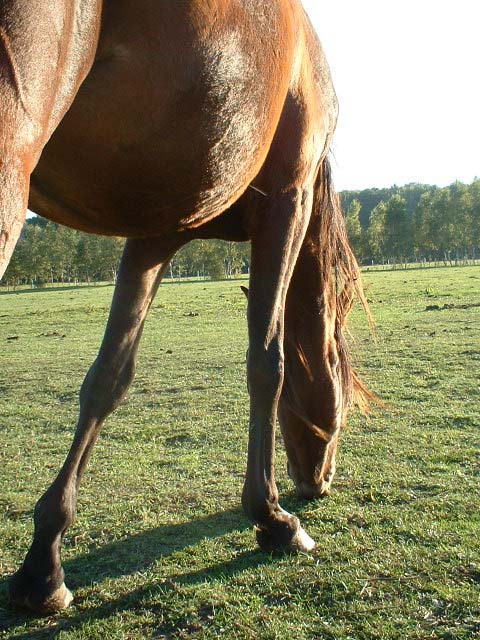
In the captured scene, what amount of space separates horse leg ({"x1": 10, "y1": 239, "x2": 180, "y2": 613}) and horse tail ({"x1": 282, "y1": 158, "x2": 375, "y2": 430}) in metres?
0.82

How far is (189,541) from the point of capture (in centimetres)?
344

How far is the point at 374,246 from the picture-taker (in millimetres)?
85875

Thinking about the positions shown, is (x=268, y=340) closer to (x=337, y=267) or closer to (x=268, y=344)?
(x=268, y=344)

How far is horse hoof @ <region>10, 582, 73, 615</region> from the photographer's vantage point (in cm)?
271

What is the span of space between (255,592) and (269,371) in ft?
3.16

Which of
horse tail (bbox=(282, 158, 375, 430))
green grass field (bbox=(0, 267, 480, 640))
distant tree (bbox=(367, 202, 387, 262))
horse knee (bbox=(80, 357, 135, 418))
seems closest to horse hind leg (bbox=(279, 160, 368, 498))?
horse tail (bbox=(282, 158, 375, 430))

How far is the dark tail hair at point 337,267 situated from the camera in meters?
3.78

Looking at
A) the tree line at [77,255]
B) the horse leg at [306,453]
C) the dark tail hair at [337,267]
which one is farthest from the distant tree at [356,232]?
the horse leg at [306,453]

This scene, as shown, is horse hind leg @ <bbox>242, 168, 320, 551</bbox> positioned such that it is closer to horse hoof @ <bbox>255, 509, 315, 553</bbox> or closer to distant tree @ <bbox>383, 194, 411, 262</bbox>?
horse hoof @ <bbox>255, 509, 315, 553</bbox>

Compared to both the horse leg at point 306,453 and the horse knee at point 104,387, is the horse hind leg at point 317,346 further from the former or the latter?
the horse knee at point 104,387

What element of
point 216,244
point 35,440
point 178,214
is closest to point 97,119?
point 178,214

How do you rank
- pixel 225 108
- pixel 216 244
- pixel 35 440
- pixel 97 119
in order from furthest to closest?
pixel 216 244 → pixel 35 440 → pixel 225 108 → pixel 97 119

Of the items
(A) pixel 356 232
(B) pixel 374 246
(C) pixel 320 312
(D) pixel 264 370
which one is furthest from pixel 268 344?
(B) pixel 374 246

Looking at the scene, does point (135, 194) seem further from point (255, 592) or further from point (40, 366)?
point (40, 366)
